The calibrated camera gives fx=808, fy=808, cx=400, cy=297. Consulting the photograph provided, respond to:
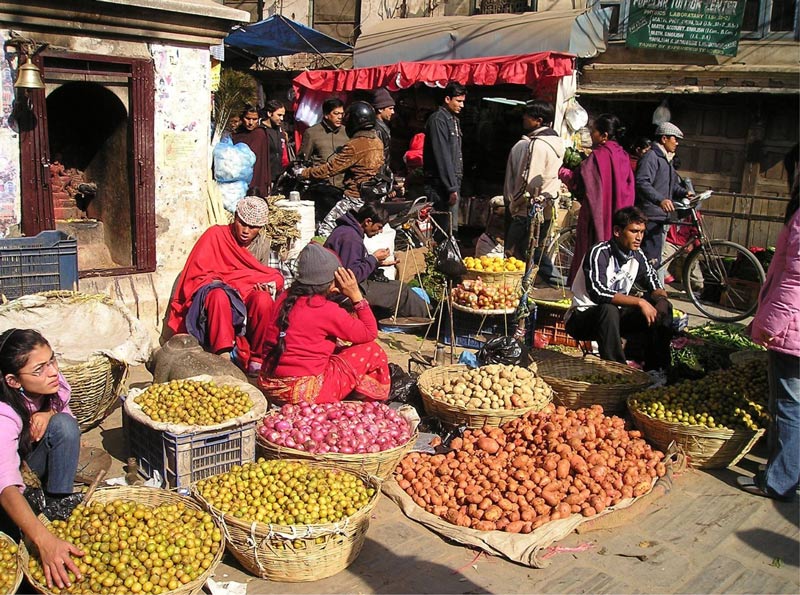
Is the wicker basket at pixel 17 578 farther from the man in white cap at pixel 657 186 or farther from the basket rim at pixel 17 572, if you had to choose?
the man in white cap at pixel 657 186

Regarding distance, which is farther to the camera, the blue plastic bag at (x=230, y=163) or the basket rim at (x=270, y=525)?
the blue plastic bag at (x=230, y=163)

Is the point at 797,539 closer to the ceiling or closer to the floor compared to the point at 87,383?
closer to the floor

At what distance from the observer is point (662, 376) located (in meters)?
6.23

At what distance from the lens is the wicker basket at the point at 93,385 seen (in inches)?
195

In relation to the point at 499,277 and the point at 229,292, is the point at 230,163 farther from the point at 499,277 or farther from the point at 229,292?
the point at 499,277

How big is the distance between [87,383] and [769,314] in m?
4.07

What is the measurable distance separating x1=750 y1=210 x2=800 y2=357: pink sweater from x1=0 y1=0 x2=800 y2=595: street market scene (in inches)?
0.7

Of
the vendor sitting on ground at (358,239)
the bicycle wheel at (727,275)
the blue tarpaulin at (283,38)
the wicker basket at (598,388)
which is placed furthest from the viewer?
the blue tarpaulin at (283,38)

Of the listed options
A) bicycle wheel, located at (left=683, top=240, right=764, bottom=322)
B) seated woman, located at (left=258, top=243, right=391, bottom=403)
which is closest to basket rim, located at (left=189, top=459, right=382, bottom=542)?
seated woman, located at (left=258, top=243, right=391, bottom=403)

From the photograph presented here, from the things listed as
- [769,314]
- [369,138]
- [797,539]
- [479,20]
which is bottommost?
[797,539]

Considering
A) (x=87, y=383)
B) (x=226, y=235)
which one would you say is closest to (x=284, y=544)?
Result: (x=87, y=383)

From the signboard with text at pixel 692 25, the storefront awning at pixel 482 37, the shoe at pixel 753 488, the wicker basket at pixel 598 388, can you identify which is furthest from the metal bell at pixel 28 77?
the signboard with text at pixel 692 25

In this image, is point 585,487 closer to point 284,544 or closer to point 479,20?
point 284,544

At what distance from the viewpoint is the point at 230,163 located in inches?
323
